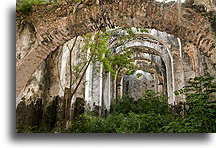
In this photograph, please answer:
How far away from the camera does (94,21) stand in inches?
157

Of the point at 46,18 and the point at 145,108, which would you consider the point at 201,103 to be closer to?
the point at 46,18

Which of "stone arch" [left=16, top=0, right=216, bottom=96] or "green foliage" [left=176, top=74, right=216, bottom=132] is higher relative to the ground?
"stone arch" [left=16, top=0, right=216, bottom=96]

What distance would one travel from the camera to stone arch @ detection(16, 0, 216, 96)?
3.78m

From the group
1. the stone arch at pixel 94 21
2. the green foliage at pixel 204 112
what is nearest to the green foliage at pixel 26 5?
the stone arch at pixel 94 21

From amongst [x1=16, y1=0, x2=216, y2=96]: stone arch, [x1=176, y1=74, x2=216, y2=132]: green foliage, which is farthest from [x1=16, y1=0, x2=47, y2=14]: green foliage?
[x1=176, y1=74, x2=216, y2=132]: green foliage

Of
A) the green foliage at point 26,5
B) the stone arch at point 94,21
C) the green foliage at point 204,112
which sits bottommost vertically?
the green foliage at point 204,112

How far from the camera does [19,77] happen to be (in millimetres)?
3752

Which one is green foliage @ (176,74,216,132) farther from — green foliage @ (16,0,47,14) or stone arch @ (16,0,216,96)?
green foliage @ (16,0,47,14)

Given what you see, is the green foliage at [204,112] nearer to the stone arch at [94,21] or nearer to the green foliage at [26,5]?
the stone arch at [94,21]

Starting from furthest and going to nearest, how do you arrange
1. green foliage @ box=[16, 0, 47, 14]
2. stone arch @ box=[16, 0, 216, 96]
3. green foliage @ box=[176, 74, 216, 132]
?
green foliage @ box=[16, 0, 47, 14]
stone arch @ box=[16, 0, 216, 96]
green foliage @ box=[176, 74, 216, 132]

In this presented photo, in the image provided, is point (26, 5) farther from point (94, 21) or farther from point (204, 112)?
point (204, 112)

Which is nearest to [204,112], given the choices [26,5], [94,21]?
[94,21]

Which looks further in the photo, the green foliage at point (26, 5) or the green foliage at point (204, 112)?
the green foliage at point (26, 5)

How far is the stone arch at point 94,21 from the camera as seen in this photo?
3.78 meters
